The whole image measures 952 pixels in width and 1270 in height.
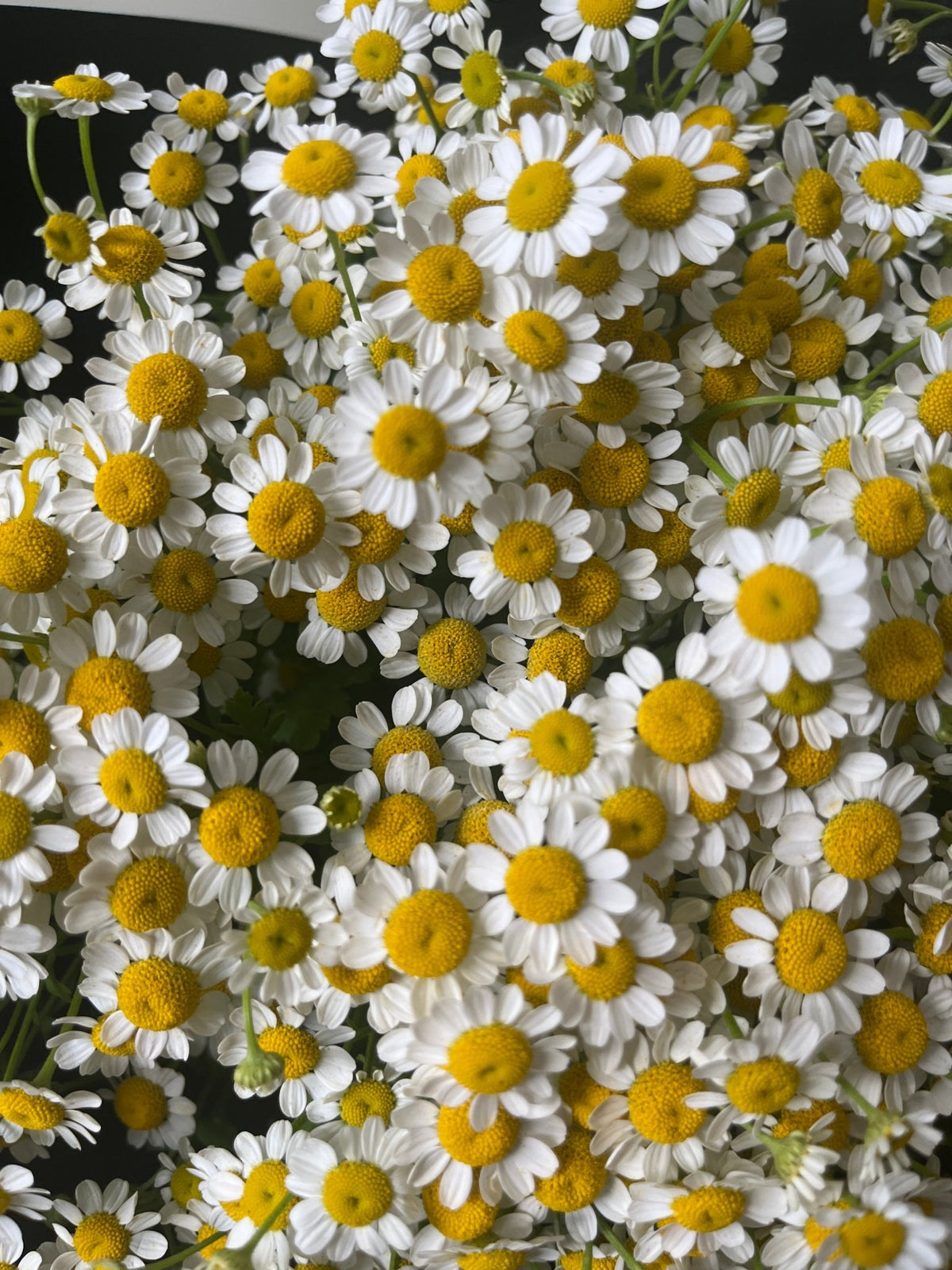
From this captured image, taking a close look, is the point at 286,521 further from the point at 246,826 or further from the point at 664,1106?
the point at 664,1106

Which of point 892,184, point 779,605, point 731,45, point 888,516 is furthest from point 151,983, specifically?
point 731,45

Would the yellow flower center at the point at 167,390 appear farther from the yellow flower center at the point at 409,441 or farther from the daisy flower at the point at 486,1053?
the daisy flower at the point at 486,1053

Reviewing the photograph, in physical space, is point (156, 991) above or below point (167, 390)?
below

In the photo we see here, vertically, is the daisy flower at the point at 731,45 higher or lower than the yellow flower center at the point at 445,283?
higher

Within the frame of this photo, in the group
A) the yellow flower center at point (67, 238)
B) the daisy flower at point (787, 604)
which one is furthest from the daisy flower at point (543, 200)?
the yellow flower center at point (67, 238)

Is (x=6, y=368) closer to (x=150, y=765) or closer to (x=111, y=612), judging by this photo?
(x=111, y=612)

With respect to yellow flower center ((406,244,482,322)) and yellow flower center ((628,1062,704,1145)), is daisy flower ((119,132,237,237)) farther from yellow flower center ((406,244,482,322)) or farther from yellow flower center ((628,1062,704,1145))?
yellow flower center ((628,1062,704,1145))
